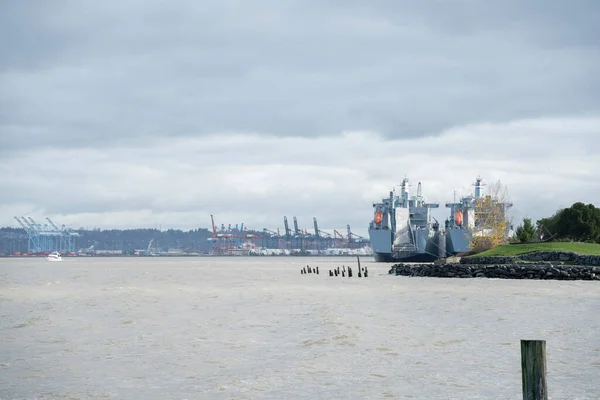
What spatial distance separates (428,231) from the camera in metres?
148

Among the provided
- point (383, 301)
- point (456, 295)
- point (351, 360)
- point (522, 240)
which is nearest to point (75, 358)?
point (351, 360)

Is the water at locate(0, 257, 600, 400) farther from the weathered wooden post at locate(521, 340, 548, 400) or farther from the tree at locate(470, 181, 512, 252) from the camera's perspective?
the tree at locate(470, 181, 512, 252)

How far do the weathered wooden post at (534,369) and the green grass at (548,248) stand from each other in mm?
61347

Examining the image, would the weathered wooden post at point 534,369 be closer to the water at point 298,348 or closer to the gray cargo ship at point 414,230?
the water at point 298,348

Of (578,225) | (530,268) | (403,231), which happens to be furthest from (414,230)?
(530,268)

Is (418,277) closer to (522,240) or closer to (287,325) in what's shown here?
(522,240)

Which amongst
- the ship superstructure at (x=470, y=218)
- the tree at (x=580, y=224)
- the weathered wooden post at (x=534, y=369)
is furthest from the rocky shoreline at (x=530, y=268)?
the weathered wooden post at (x=534, y=369)

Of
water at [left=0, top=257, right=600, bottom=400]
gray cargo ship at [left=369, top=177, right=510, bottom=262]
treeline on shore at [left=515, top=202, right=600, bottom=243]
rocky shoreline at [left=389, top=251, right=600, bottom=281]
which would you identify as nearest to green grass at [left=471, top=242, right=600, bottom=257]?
rocky shoreline at [left=389, top=251, right=600, bottom=281]

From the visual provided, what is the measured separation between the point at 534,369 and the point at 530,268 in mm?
56556

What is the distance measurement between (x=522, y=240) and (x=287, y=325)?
202 feet

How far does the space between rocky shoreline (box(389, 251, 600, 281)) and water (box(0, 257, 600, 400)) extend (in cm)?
1752

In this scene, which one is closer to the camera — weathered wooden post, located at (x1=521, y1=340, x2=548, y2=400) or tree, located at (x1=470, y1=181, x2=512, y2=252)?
weathered wooden post, located at (x1=521, y1=340, x2=548, y2=400)

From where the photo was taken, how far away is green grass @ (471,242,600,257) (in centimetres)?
7328

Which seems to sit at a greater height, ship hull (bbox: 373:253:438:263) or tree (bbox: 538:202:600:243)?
tree (bbox: 538:202:600:243)
